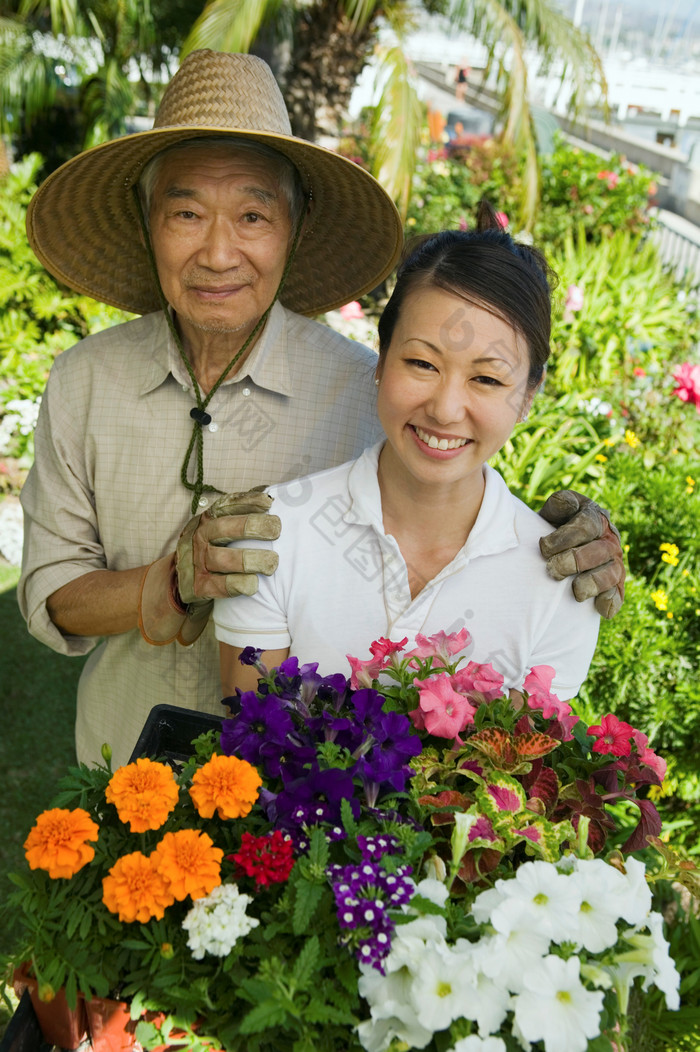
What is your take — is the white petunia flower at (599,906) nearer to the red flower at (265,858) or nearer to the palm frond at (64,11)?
the red flower at (265,858)

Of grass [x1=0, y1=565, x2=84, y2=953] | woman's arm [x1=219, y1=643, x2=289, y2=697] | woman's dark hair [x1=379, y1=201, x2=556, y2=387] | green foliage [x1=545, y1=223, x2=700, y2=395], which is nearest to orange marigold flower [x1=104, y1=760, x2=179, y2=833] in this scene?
woman's arm [x1=219, y1=643, x2=289, y2=697]

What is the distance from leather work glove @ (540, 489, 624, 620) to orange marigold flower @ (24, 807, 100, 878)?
0.93 m

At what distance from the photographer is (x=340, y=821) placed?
104 centimetres

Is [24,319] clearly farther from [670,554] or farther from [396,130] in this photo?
[670,554]

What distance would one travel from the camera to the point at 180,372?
192cm

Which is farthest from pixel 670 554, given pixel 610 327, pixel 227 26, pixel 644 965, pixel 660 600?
pixel 227 26

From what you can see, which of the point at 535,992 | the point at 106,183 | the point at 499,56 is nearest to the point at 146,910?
the point at 535,992

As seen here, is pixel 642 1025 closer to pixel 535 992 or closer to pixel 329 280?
pixel 535 992

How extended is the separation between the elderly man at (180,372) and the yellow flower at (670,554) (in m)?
1.81

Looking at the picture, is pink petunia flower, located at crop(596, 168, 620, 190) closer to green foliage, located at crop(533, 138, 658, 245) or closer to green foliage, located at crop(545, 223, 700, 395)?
green foliage, located at crop(533, 138, 658, 245)

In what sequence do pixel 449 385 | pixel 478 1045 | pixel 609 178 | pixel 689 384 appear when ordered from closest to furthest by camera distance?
pixel 478 1045 → pixel 449 385 → pixel 689 384 → pixel 609 178

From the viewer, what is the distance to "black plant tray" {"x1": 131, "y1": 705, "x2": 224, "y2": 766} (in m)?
1.25

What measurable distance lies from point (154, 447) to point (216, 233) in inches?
19.1

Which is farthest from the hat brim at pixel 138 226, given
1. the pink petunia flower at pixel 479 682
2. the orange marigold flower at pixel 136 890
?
the orange marigold flower at pixel 136 890
